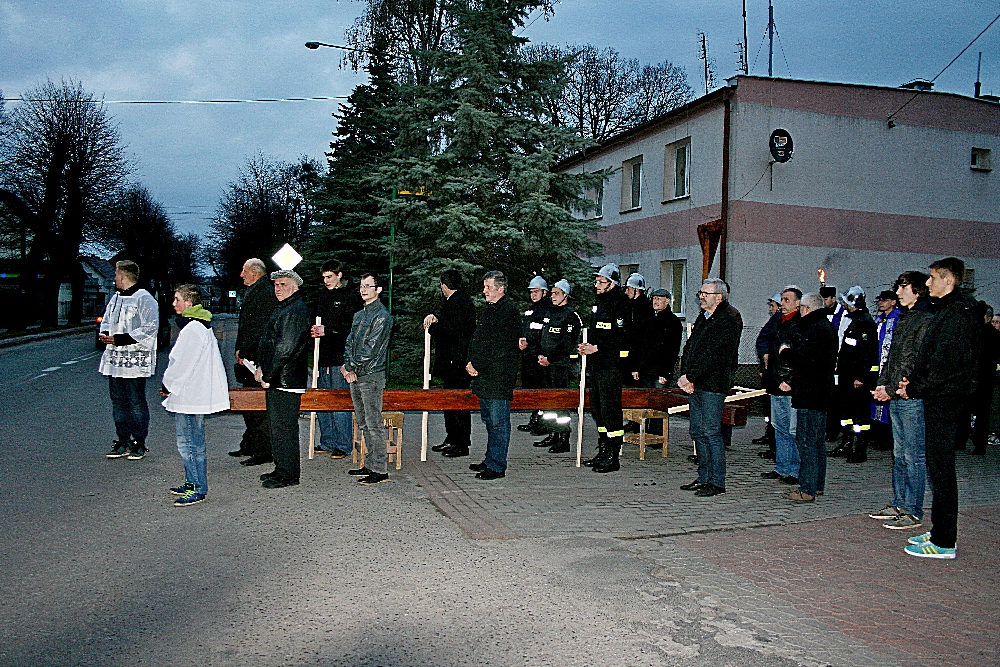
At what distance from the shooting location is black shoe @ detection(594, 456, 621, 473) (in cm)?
896

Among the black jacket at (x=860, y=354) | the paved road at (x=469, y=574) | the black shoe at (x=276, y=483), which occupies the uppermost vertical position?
the black jacket at (x=860, y=354)

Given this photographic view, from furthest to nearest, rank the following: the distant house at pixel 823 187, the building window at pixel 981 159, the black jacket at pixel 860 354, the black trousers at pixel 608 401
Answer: the building window at pixel 981 159, the distant house at pixel 823 187, the black jacket at pixel 860 354, the black trousers at pixel 608 401

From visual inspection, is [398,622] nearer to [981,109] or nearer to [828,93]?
[828,93]

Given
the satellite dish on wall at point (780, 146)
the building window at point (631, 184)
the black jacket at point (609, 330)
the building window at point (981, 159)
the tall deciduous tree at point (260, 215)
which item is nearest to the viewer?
the black jacket at point (609, 330)

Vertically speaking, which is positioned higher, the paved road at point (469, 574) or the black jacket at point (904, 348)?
the black jacket at point (904, 348)

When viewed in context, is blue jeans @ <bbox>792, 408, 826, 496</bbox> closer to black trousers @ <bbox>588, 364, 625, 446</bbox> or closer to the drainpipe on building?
black trousers @ <bbox>588, 364, 625, 446</bbox>

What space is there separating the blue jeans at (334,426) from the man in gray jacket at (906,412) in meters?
5.67

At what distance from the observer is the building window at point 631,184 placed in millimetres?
24172

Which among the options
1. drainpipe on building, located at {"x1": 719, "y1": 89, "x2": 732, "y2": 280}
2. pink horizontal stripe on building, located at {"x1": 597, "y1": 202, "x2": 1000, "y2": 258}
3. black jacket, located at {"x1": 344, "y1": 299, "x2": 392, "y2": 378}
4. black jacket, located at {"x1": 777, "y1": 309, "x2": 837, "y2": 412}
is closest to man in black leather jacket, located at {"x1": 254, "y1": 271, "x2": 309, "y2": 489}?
black jacket, located at {"x1": 344, "y1": 299, "x2": 392, "y2": 378}

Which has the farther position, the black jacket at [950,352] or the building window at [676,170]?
the building window at [676,170]

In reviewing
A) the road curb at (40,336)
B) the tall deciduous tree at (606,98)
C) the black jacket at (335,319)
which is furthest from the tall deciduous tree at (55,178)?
the black jacket at (335,319)

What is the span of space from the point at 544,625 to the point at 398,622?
80 cm

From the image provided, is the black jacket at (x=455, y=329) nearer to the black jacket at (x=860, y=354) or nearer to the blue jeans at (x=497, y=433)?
the blue jeans at (x=497, y=433)

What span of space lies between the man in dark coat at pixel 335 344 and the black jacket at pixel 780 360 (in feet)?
15.0
